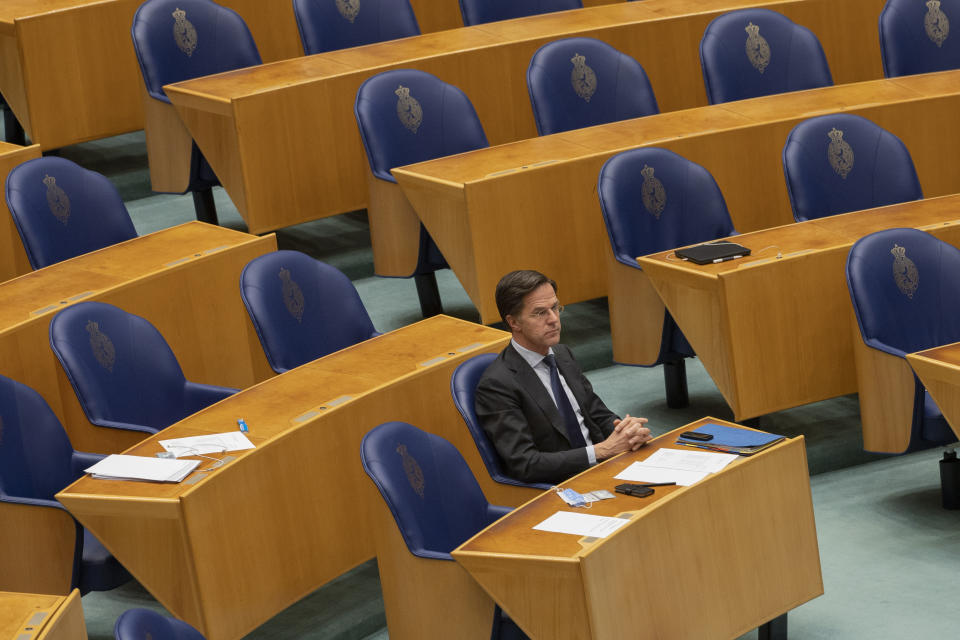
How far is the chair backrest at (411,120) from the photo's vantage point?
4.63 m

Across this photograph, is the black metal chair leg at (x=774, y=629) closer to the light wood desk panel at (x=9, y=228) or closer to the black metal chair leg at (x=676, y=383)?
the black metal chair leg at (x=676, y=383)

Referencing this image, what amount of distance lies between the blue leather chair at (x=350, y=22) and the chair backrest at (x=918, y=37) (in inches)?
72.2

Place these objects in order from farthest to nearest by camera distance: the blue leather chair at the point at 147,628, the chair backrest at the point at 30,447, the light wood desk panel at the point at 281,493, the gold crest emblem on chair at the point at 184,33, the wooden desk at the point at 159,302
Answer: the gold crest emblem on chair at the point at 184,33, the wooden desk at the point at 159,302, the chair backrest at the point at 30,447, the light wood desk panel at the point at 281,493, the blue leather chair at the point at 147,628

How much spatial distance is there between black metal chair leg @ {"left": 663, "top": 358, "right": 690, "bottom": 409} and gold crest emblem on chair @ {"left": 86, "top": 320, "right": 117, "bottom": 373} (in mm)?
1631

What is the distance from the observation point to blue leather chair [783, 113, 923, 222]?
449 cm

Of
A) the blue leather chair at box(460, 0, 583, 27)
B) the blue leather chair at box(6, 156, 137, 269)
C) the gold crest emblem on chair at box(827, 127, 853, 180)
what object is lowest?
the gold crest emblem on chair at box(827, 127, 853, 180)

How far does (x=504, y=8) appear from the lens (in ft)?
19.4

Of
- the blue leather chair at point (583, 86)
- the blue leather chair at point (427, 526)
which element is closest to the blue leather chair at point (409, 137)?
the blue leather chair at point (583, 86)

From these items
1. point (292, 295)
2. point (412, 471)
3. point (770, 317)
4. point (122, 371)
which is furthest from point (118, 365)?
point (770, 317)

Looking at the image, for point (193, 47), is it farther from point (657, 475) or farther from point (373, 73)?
point (657, 475)

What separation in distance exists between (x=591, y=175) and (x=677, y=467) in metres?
1.67

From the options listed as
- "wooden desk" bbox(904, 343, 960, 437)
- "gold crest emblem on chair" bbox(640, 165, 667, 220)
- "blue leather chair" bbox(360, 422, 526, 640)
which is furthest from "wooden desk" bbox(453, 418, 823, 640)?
"gold crest emblem on chair" bbox(640, 165, 667, 220)

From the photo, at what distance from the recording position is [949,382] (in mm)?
3430

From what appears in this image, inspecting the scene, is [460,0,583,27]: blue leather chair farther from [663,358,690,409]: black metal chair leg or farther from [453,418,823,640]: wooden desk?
[453,418,823,640]: wooden desk
